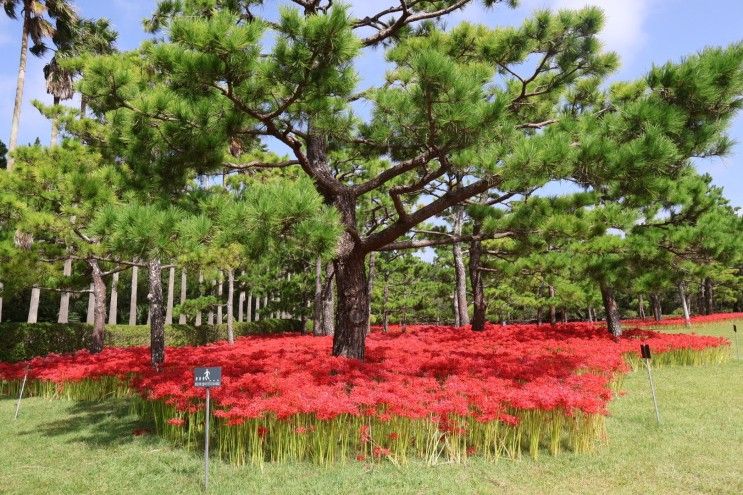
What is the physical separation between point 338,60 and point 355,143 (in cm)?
275

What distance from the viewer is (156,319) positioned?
9.58m

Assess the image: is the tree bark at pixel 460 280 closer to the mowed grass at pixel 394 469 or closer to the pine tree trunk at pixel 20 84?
the mowed grass at pixel 394 469

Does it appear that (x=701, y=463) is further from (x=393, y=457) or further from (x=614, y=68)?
(x=614, y=68)

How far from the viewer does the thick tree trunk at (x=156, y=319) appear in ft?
30.5

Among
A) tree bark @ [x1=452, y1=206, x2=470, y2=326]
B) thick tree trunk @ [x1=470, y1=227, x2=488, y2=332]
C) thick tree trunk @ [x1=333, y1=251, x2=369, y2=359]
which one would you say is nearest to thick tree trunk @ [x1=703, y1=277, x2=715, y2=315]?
tree bark @ [x1=452, y1=206, x2=470, y2=326]

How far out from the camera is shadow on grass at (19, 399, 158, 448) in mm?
5879

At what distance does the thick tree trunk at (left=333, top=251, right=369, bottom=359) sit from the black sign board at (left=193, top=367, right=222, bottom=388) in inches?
109

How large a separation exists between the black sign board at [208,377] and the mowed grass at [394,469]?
34.2 inches

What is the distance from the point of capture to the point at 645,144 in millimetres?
5059

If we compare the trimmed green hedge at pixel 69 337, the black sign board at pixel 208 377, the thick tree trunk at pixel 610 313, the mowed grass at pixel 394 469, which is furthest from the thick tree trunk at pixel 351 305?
the trimmed green hedge at pixel 69 337

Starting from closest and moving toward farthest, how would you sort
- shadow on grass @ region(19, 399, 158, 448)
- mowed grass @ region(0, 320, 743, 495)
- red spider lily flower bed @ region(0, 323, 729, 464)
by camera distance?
mowed grass @ region(0, 320, 743, 495) → red spider lily flower bed @ region(0, 323, 729, 464) → shadow on grass @ region(19, 399, 158, 448)

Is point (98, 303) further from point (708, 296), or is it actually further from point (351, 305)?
point (708, 296)

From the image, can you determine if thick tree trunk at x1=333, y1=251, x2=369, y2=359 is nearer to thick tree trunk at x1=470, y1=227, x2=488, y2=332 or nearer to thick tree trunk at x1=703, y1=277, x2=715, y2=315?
thick tree trunk at x1=470, y1=227, x2=488, y2=332

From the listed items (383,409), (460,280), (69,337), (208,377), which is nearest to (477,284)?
(460,280)
